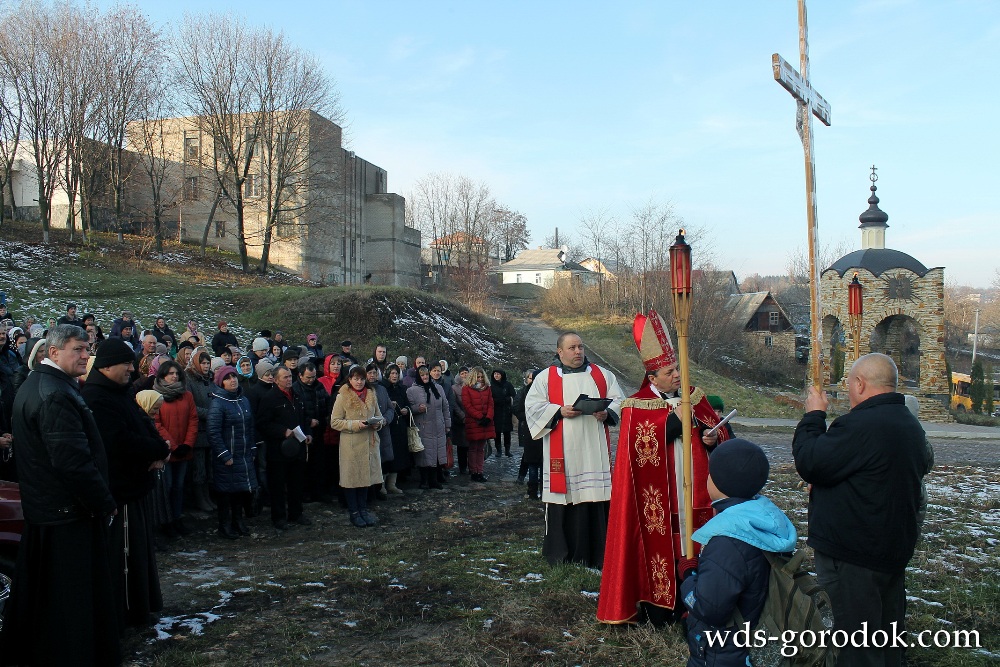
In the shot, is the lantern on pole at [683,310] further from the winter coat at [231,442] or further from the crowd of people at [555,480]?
the winter coat at [231,442]

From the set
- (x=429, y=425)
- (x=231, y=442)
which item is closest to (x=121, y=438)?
(x=231, y=442)

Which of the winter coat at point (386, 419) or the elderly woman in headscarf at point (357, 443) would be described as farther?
the winter coat at point (386, 419)

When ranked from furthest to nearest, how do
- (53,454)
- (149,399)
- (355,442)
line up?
(355,442), (149,399), (53,454)

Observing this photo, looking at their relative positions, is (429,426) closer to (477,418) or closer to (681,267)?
(477,418)

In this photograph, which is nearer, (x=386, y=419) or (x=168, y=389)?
(x=168, y=389)

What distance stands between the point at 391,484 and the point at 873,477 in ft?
26.1

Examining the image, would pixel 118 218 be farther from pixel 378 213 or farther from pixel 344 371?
pixel 344 371

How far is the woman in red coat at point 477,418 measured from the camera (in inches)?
466

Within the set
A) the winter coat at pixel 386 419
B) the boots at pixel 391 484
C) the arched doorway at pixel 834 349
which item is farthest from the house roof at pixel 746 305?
the winter coat at pixel 386 419

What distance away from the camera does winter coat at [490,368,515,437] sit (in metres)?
13.4

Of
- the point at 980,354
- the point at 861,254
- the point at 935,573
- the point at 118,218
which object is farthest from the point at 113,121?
the point at 980,354

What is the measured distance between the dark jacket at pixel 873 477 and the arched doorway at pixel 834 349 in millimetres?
26222

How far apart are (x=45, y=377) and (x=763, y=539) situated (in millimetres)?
3841

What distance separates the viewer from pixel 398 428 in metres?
10.6
